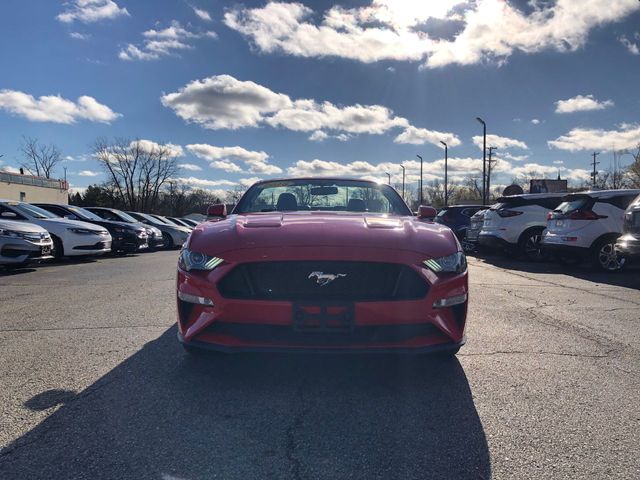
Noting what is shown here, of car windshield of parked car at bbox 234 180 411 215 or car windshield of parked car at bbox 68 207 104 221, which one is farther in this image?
car windshield of parked car at bbox 68 207 104 221

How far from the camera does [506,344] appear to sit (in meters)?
4.16

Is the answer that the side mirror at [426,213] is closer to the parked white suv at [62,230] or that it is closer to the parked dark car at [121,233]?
the parked white suv at [62,230]

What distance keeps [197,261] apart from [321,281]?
806 mm

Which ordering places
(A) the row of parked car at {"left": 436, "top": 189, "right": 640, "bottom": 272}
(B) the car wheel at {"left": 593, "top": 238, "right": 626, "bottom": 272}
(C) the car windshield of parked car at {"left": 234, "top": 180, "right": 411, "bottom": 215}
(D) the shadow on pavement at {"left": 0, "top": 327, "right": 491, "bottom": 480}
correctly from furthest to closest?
(B) the car wheel at {"left": 593, "top": 238, "right": 626, "bottom": 272}
(A) the row of parked car at {"left": 436, "top": 189, "right": 640, "bottom": 272}
(C) the car windshield of parked car at {"left": 234, "top": 180, "right": 411, "bottom": 215}
(D) the shadow on pavement at {"left": 0, "top": 327, "right": 491, "bottom": 480}

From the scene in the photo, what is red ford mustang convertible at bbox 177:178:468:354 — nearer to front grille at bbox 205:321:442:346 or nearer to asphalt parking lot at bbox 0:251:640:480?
front grille at bbox 205:321:442:346

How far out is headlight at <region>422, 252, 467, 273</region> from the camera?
3.04 meters

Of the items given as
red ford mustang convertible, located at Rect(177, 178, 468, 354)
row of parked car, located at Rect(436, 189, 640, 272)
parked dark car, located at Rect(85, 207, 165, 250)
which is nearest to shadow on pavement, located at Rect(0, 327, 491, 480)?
red ford mustang convertible, located at Rect(177, 178, 468, 354)

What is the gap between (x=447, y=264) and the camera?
10.2 ft

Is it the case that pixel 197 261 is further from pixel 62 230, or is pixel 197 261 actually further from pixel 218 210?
pixel 62 230

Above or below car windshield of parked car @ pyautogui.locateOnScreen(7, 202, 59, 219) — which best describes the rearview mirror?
above

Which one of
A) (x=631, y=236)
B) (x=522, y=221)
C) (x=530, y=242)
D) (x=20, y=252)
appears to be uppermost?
(x=522, y=221)

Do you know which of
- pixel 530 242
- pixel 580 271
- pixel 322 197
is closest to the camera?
pixel 322 197

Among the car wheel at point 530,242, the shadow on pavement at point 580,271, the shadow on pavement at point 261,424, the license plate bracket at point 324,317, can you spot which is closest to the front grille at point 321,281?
the license plate bracket at point 324,317

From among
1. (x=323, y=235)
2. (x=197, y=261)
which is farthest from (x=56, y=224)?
(x=323, y=235)
